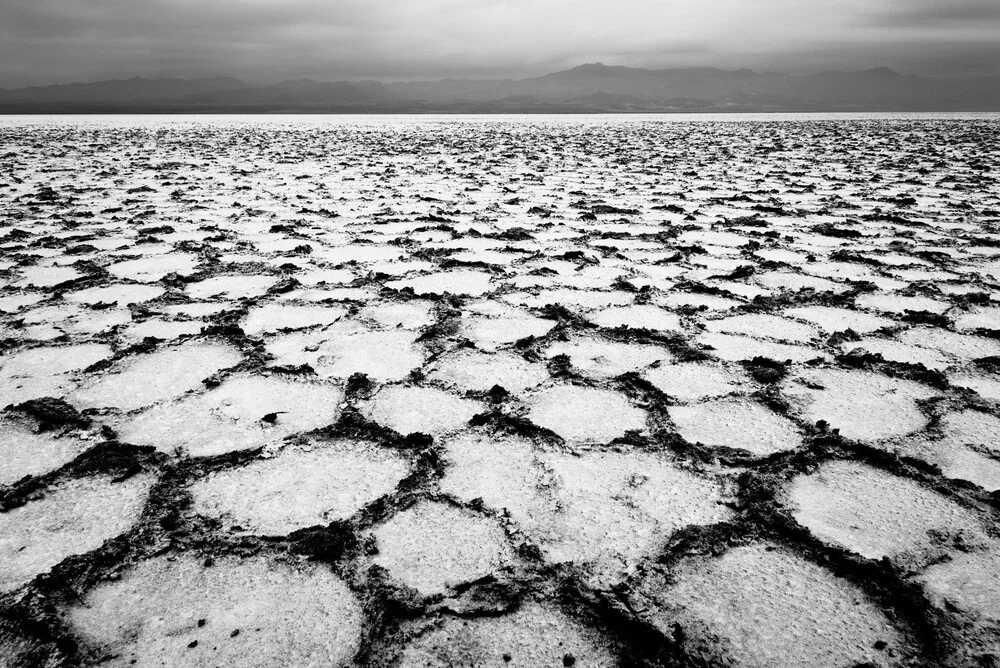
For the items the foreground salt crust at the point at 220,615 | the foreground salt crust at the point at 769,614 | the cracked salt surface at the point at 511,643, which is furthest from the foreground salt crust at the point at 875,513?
the foreground salt crust at the point at 220,615

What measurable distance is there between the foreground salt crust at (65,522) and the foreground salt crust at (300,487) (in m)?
0.10

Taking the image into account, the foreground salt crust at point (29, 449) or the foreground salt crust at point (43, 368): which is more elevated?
the foreground salt crust at point (43, 368)

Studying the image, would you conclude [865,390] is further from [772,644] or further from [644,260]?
[644,260]

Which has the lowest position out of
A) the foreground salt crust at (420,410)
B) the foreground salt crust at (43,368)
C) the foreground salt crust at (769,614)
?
the foreground salt crust at (769,614)

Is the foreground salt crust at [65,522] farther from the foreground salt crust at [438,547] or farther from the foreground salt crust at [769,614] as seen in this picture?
the foreground salt crust at [769,614]

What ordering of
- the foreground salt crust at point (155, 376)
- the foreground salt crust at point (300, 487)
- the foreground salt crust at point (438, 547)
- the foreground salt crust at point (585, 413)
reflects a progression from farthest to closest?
the foreground salt crust at point (155, 376) < the foreground salt crust at point (585, 413) < the foreground salt crust at point (300, 487) < the foreground salt crust at point (438, 547)

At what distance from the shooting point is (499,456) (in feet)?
3.55

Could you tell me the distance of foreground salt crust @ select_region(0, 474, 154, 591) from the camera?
82cm

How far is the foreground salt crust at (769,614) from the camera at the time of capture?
27.2 inches

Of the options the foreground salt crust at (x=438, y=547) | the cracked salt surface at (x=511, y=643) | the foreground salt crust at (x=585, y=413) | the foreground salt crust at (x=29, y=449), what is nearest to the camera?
the cracked salt surface at (x=511, y=643)

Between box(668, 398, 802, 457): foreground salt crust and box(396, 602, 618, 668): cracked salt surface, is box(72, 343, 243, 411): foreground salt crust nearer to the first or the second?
box(396, 602, 618, 668): cracked salt surface

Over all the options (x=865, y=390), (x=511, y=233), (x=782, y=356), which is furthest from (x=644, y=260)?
(x=865, y=390)

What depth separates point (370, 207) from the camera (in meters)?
3.89

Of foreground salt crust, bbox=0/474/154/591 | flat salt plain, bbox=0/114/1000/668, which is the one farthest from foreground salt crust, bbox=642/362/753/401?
foreground salt crust, bbox=0/474/154/591
